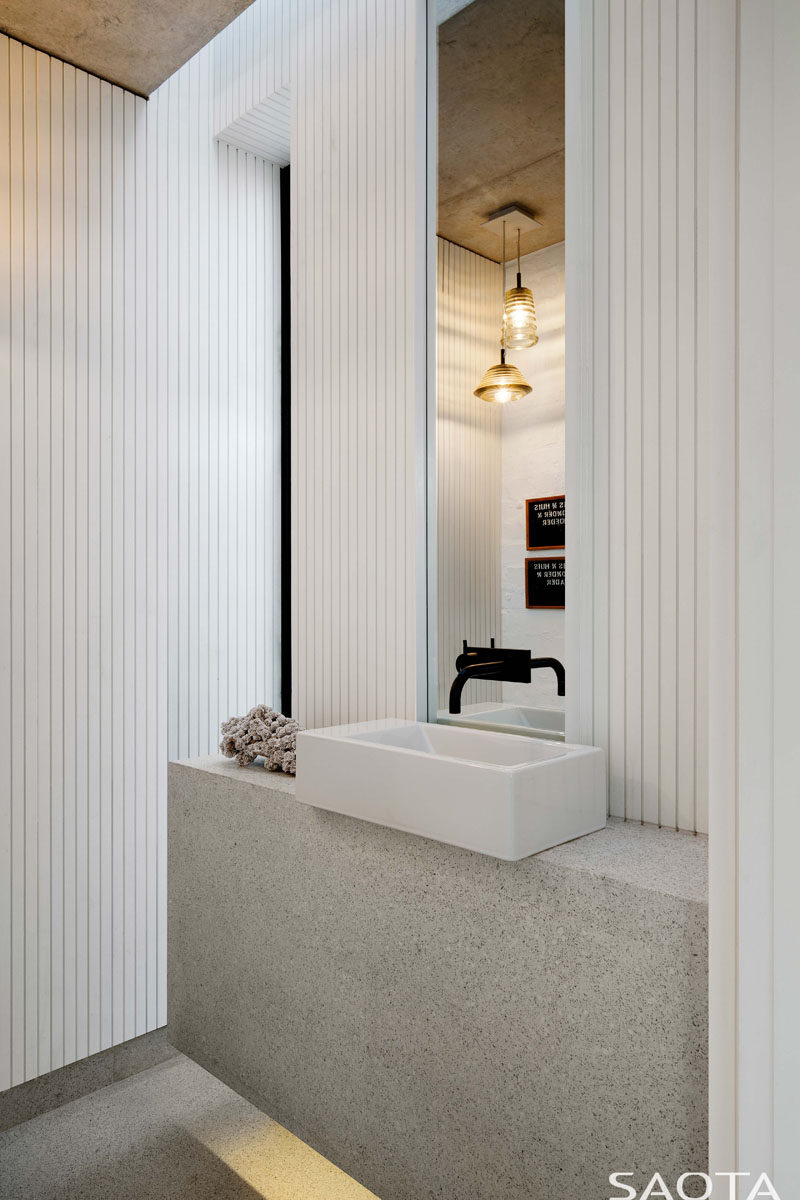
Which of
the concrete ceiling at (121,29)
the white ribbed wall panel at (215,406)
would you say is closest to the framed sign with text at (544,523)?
the white ribbed wall panel at (215,406)

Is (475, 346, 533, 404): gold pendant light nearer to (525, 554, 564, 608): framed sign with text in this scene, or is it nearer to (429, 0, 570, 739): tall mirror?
(429, 0, 570, 739): tall mirror

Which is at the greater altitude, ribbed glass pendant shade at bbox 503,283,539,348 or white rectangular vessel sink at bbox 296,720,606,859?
ribbed glass pendant shade at bbox 503,283,539,348

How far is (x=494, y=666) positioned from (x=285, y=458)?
4.40ft

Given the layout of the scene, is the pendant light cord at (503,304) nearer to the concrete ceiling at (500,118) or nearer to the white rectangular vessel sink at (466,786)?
the concrete ceiling at (500,118)

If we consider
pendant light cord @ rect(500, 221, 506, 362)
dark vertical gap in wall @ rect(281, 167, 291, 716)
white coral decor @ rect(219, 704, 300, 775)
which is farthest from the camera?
dark vertical gap in wall @ rect(281, 167, 291, 716)

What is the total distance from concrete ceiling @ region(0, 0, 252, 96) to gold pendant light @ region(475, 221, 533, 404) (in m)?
1.04

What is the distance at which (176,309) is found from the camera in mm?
2486

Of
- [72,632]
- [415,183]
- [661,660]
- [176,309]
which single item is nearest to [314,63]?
[415,183]

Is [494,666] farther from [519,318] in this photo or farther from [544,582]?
[519,318]

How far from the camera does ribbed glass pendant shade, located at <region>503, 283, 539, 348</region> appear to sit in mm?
1626

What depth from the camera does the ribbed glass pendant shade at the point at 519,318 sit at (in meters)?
1.63

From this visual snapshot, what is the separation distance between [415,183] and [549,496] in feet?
2.77

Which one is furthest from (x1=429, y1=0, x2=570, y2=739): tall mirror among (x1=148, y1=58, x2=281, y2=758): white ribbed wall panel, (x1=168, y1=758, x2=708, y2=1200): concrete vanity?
(x1=148, y1=58, x2=281, y2=758): white ribbed wall panel

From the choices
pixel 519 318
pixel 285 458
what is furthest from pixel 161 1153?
pixel 519 318
